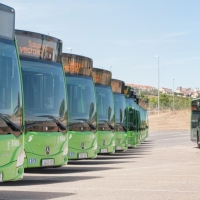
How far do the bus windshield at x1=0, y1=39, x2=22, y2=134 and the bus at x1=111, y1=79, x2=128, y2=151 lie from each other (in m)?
14.8

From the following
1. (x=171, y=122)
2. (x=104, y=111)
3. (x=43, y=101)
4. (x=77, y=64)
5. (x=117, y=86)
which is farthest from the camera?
(x=171, y=122)

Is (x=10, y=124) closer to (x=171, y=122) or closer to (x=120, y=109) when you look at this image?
(x=120, y=109)

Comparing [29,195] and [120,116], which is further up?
[120,116]

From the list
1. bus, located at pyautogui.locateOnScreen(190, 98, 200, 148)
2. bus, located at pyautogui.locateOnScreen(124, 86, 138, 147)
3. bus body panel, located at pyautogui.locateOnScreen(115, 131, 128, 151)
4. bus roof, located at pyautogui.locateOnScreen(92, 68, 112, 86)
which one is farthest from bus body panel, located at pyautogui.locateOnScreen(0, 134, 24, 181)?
bus, located at pyautogui.locateOnScreen(190, 98, 200, 148)

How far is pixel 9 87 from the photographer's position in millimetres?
11797

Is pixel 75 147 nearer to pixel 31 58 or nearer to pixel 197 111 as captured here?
pixel 31 58

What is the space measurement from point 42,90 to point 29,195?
13.3ft

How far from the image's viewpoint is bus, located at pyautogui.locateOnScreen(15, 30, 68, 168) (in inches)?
608

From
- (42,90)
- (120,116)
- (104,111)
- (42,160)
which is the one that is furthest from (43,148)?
(120,116)

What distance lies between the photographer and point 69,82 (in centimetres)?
1961

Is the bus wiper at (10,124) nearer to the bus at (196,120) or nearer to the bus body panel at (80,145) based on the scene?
the bus body panel at (80,145)

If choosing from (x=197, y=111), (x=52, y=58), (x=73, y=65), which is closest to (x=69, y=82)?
(x=73, y=65)

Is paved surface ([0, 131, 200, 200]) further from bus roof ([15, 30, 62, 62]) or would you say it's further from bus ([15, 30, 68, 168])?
bus roof ([15, 30, 62, 62])

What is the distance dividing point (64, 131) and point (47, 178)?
3.74 feet
